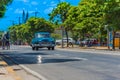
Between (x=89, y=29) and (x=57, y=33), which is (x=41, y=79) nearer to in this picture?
(x=89, y=29)

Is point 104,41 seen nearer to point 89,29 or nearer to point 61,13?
point 61,13

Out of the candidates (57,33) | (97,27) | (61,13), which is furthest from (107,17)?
(57,33)

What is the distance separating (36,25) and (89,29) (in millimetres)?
43931

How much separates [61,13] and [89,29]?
13784 mm

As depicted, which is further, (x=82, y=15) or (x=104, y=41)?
(x=104, y=41)

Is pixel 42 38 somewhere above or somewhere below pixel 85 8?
below

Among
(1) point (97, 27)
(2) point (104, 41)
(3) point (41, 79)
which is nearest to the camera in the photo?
(3) point (41, 79)

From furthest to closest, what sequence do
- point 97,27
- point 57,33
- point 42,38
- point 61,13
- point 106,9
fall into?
point 57,33, point 61,13, point 97,27, point 42,38, point 106,9

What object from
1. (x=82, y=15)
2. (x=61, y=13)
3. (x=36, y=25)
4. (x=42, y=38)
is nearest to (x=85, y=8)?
(x=82, y=15)

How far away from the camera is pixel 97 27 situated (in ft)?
230

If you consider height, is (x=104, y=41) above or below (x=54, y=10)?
below

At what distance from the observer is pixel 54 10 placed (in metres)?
85.7

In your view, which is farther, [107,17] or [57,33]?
[57,33]

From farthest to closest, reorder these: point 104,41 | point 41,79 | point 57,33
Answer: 1. point 57,33
2. point 104,41
3. point 41,79
